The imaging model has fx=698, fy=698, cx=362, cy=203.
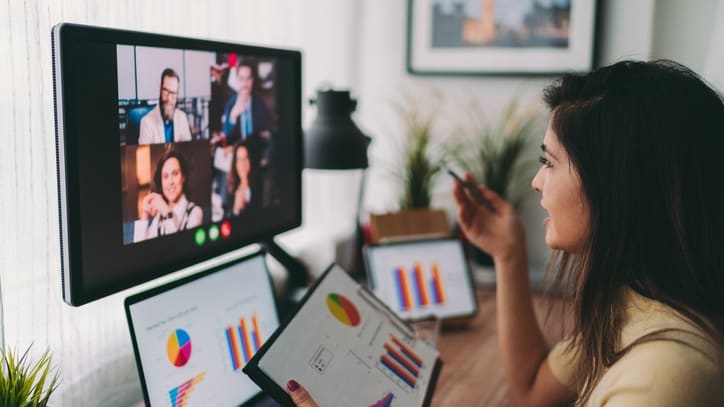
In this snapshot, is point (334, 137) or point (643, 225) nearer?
point (643, 225)

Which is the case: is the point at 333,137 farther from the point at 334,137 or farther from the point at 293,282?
the point at 293,282

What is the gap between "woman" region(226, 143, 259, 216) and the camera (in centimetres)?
125

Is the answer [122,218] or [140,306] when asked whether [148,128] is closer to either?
[122,218]

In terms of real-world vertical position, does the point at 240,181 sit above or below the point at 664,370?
above

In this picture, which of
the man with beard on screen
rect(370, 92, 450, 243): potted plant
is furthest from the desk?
the man with beard on screen

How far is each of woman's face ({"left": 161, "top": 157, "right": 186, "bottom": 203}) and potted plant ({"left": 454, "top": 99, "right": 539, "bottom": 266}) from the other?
51.7 inches

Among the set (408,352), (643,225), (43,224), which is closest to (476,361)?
(408,352)

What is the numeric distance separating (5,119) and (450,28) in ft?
5.24

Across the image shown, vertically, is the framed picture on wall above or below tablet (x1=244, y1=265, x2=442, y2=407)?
above

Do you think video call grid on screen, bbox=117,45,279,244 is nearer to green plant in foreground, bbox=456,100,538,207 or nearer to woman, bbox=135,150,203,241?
woman, bbox=135,150,203,241

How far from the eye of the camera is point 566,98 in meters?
1.13

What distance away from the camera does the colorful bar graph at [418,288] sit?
182 centimetres

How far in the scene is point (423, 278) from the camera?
6.11 feet

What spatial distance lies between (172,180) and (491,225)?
803 mm
